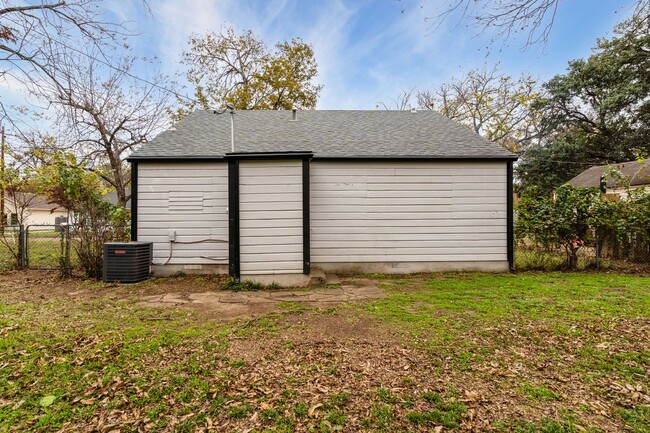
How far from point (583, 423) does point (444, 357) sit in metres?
1.05

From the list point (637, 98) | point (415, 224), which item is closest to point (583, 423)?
point (415, 224)

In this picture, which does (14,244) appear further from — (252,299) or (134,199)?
(252,299)

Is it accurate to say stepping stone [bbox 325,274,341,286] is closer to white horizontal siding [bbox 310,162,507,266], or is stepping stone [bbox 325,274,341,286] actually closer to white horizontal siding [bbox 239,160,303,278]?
white horizontal siding [bbox 310,162,507,266]

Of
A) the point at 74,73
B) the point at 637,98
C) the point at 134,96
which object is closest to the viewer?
the point at 74,73

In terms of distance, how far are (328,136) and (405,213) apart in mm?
3061

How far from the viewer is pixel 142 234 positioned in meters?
6.76

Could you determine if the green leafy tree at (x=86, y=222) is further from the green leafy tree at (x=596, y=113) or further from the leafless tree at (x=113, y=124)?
the green leafy tree at (x=596, y=113)

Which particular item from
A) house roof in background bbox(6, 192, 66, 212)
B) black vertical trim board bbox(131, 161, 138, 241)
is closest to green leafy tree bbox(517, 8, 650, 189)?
black vertical trim board bbox(131, 161, 138, 241)

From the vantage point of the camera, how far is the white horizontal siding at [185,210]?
677cm

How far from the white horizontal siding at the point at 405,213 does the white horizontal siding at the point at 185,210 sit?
7.47 ft

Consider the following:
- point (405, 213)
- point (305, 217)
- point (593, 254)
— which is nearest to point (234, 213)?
point (305, 217)

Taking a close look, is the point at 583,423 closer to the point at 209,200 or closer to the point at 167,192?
the point at 209,200

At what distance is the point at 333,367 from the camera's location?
8.71 feet

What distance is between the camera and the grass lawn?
2.01 metres
